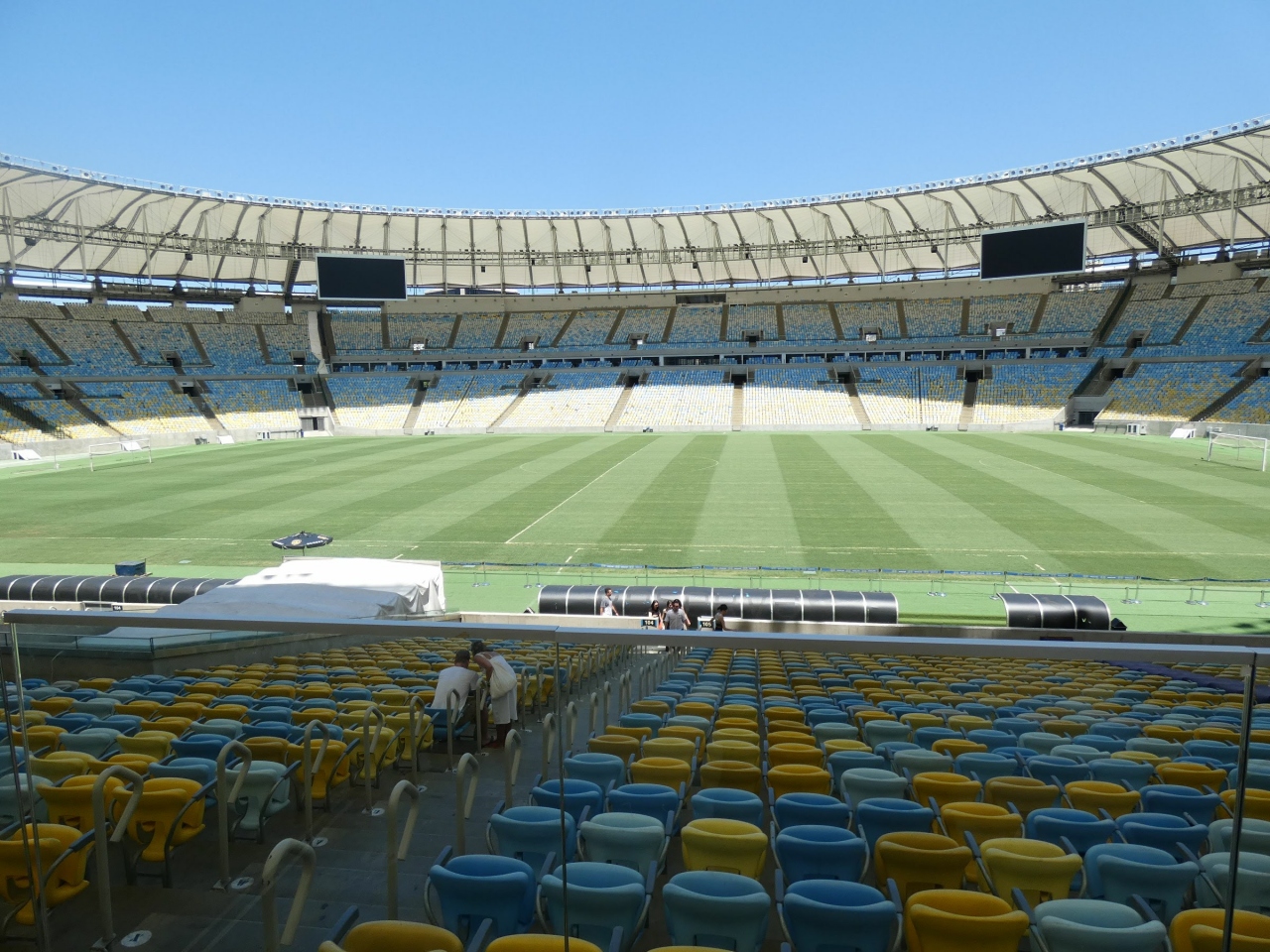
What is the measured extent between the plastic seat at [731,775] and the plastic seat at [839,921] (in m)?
1.48

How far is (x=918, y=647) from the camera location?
8.53 ft

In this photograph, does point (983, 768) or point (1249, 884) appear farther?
point (983, 768)

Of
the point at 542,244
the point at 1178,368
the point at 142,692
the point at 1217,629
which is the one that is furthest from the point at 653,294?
the point at 142,692

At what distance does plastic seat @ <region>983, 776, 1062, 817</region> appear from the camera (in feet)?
13.1

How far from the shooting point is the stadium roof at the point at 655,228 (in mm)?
48188

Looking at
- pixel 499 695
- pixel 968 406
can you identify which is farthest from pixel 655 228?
pixel 499 695

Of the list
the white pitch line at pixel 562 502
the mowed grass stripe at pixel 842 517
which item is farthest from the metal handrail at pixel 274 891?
the white pitch line at pixel 562 502

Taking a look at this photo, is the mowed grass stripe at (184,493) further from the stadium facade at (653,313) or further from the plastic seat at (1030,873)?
the plastic seat at (1030,873)

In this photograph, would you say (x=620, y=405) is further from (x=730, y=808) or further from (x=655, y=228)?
(x=730, y=808)

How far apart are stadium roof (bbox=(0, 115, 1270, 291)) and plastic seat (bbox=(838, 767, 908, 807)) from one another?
5175 cm

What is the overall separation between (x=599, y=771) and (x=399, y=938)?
6.31ft

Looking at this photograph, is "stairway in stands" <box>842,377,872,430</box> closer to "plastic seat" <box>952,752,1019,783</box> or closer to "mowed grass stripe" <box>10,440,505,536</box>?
"mowed grass stripe" <box>10,440,505,536</box>

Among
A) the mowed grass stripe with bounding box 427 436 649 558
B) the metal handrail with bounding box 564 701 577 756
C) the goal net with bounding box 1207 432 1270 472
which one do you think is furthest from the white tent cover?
the goal net with bounding box 1207 432 1270 472

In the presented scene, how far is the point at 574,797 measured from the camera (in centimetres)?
370
